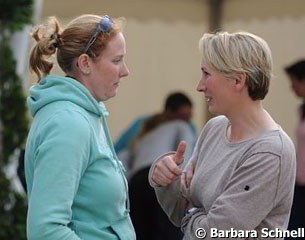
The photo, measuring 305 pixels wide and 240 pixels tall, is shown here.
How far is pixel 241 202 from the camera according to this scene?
2375 millimetres

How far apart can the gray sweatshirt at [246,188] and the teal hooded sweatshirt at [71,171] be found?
237mm

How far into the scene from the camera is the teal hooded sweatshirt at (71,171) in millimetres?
2162

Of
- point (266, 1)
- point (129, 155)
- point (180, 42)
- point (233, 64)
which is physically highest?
point (233, 64)

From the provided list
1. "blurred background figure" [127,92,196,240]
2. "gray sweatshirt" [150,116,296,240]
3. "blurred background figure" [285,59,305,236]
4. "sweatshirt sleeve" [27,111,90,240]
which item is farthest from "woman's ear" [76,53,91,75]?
"blurred background figure" [127,92,196,240]

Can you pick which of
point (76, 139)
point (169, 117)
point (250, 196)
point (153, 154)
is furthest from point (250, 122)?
point (169, 117)

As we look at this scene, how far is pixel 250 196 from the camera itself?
7.76ft

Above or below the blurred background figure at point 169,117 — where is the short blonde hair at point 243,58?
above

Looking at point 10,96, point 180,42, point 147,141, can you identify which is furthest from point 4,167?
point 180,42

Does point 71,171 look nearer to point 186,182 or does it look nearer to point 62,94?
point 62,94

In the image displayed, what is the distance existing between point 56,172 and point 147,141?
158 inches

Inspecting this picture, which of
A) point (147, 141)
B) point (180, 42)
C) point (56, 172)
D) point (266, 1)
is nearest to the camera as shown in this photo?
point (56, 172)

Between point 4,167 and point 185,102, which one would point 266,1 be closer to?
point 185,102

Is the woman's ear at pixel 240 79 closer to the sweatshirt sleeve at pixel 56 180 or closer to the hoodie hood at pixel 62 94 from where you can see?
the hoodie hood at pixel 62 94

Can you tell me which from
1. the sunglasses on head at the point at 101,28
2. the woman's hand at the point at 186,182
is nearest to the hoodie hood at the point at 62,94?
the sunglasses on head at the point at 101,28
